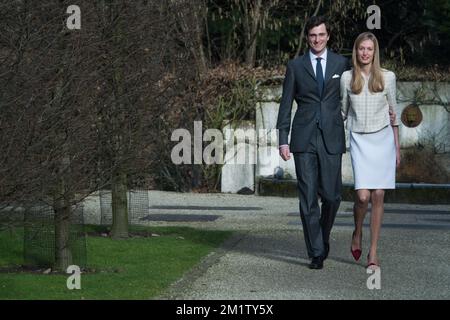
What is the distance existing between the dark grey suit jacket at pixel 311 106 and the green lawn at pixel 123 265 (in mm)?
1422

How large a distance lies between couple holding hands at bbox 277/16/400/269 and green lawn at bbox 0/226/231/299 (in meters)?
1.19

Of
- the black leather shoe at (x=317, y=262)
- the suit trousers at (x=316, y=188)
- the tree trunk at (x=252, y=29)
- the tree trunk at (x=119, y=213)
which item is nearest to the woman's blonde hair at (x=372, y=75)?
the suit trousers at (x=316, y=188)

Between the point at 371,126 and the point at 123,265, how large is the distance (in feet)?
7.89

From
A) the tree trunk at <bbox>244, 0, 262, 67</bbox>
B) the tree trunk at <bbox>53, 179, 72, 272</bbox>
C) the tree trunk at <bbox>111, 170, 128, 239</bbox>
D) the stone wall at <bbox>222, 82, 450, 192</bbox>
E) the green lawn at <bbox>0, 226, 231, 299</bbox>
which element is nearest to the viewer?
the green lawn at <bbox>0, 226, 231, 299</bbox>

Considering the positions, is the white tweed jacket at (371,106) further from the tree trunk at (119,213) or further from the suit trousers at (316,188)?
the tree trunk at (119,213)

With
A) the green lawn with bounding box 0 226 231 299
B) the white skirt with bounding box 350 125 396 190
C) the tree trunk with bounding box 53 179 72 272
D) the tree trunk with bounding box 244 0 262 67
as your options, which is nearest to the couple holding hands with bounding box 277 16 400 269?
the white skirt with bounding box 350 125 396 190

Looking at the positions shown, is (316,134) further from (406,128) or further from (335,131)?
(406,128)

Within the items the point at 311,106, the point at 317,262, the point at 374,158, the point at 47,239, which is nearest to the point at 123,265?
the point at 47,239

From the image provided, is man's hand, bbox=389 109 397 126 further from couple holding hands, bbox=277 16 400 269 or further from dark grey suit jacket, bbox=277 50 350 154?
dark grey suit jacket, bbox=277 50 350 154

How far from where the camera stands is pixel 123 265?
35.8 feet

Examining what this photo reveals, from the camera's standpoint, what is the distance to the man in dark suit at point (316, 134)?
1052 cm

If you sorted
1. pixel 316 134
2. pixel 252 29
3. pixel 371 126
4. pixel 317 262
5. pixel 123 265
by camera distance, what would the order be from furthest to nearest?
1. pixel 252 29
2. pixel 123 265
3. pixel 316 134
4. pixel 317 262
5. pixel 371 126

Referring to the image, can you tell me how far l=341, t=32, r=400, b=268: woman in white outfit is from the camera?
34.0 ft
